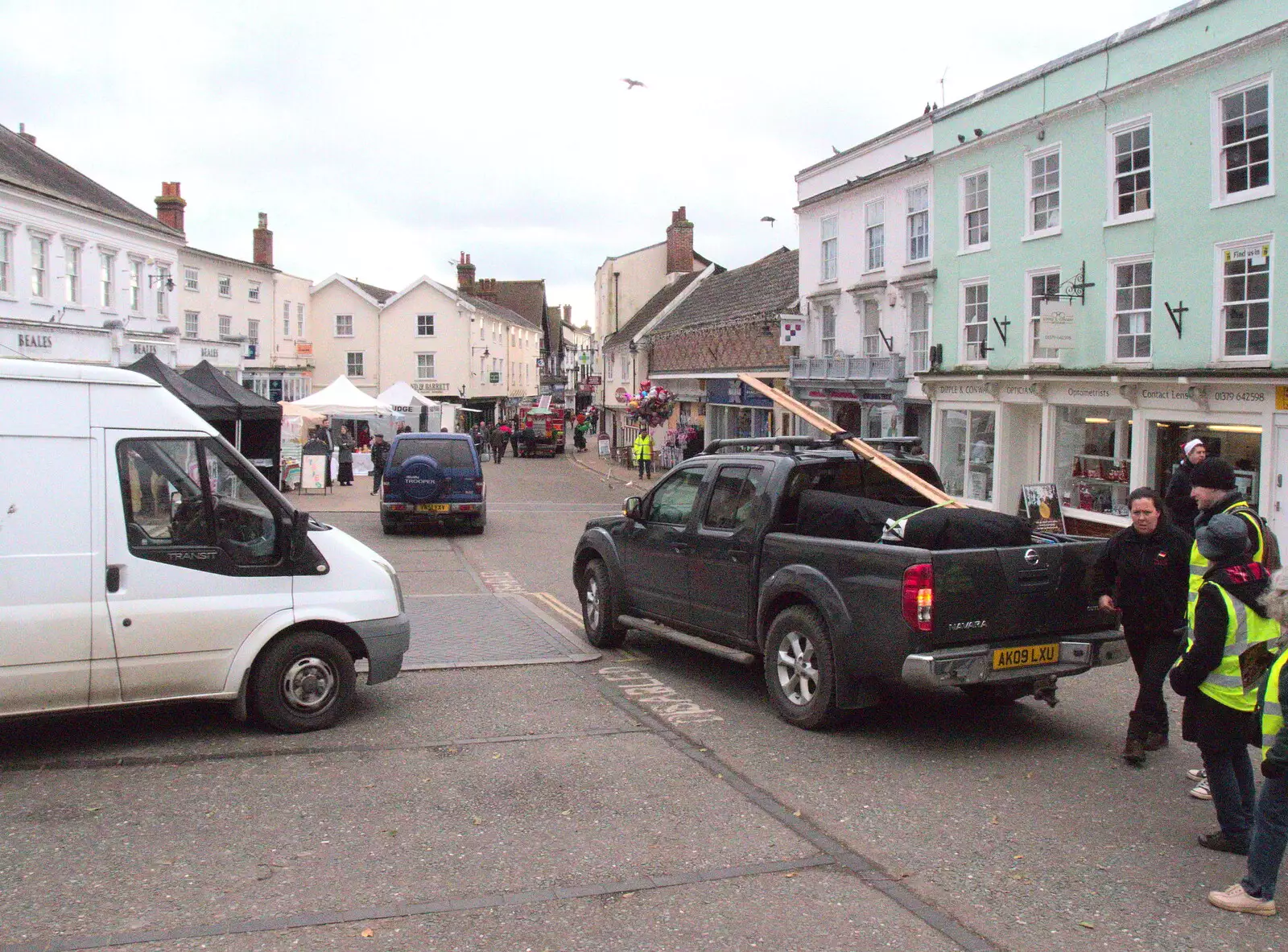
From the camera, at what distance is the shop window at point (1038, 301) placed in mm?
20250

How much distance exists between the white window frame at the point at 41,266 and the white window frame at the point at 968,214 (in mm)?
23116

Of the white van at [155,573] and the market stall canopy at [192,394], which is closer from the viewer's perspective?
the white van at [155,573]

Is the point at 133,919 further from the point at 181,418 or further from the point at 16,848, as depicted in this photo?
the point at 181,418

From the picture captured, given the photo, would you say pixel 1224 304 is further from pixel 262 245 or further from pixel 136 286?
pixel 262 245

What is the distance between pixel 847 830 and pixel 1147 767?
227 centimetres

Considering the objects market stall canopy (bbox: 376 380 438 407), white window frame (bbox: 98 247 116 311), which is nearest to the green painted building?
market stall canopy (bbox: 376 380 438 407)

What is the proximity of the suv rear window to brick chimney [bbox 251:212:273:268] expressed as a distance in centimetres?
3059

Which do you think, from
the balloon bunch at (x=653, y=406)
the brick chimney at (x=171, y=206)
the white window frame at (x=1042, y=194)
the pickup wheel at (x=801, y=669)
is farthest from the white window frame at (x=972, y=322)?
the brick chimney at (x=171, y=206)

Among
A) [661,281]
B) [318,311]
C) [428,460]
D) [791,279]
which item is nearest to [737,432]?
[791,279]

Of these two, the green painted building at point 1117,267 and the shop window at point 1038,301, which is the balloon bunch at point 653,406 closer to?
the green painted building at point 1117,267

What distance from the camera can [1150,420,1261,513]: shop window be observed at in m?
15.9

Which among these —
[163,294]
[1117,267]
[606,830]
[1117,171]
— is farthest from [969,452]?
[163,294]

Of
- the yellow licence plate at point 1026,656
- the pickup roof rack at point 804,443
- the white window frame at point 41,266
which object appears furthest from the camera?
the white window frame at point 41,266

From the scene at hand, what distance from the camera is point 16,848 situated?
198 inches
